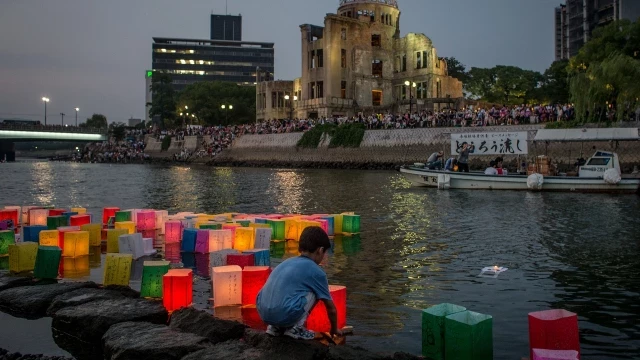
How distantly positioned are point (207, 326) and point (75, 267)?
18.2 feet

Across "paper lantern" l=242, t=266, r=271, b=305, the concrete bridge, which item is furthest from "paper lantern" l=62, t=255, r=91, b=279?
the concrete bridge

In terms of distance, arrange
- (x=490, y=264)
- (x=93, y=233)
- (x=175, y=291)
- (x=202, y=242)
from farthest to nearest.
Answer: (x=93, y=233) < (x=202, y=242) < (x=490, y=264) < (x=175, y=291)

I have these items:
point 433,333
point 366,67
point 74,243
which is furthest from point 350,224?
point 366,67

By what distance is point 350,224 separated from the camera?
14867mm

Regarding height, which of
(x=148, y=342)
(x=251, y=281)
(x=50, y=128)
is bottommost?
(x=148, y=342)

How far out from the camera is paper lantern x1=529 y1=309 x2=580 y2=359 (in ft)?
18.6

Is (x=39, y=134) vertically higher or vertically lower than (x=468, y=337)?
higher

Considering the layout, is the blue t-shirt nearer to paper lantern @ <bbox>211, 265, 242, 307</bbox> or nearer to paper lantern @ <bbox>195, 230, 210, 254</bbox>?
paper lantern @ <bbox>211, 265, 242, 307</bbox>

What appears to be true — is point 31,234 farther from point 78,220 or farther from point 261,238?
point 261,238

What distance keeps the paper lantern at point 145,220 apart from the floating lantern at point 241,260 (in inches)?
264

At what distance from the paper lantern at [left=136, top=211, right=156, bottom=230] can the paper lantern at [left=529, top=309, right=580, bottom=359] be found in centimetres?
1133

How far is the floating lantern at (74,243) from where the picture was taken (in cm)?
1152

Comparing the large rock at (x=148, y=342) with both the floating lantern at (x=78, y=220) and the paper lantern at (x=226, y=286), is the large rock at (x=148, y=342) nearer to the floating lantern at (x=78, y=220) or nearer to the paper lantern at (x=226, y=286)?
the paper lantern at (x=226, y=286)

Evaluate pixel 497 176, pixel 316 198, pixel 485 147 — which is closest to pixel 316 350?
pixel 316 198
